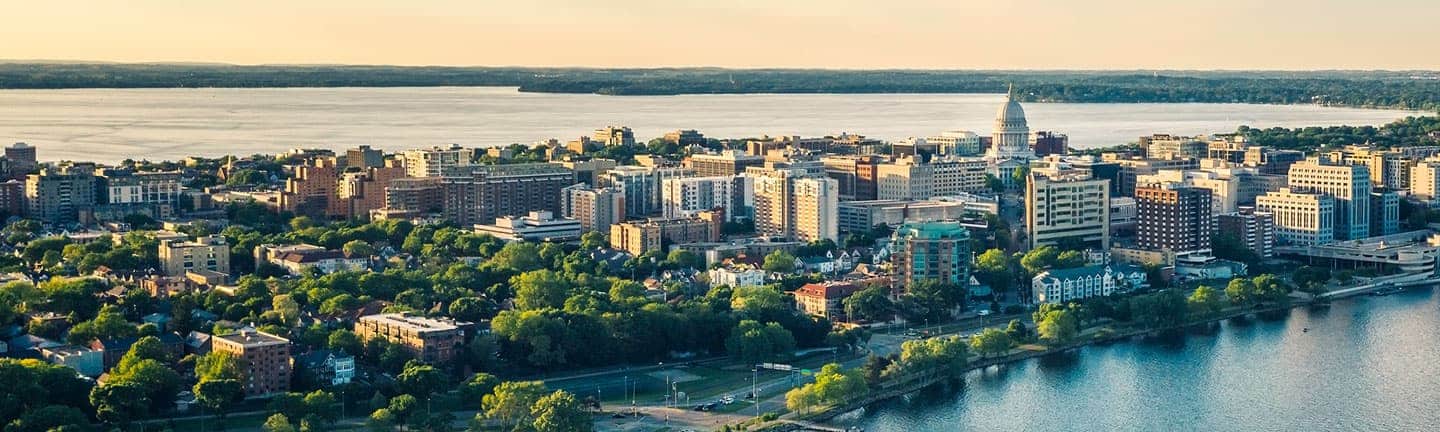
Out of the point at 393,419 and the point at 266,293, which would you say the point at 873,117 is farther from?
the point at 393,419

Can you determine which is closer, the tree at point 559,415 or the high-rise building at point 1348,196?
the tree at point 559,415

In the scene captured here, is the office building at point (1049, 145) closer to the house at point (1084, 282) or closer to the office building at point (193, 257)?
the house at point (1084, 282)

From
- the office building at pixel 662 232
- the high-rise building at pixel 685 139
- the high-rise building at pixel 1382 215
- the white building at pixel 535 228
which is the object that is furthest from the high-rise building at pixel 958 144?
the office building at pixel 662 232

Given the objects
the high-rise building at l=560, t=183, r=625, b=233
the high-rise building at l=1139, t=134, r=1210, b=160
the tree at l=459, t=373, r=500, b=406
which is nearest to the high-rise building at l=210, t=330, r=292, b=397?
the tree at l=459, t=373, r=500, b=406

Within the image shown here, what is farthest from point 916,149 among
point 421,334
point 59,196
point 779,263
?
point 421,334

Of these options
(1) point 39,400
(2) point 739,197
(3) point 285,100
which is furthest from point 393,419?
(3) point 285,100

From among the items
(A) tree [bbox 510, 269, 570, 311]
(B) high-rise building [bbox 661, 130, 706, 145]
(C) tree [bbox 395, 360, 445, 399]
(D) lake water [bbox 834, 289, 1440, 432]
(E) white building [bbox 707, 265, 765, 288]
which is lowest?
(D) lake water [bbox 834, 289, 1440, 432]

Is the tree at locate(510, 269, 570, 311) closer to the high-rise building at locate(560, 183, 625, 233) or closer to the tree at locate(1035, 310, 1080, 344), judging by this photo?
the tree at locate(1035, 310, 1080, 344)
